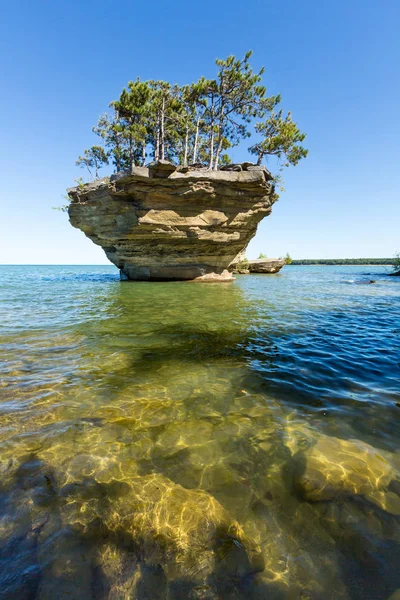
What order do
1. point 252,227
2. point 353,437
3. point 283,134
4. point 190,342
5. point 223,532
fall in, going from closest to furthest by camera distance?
point 223,532, point 353,437, point 190,342, point 252,227, point 283,134

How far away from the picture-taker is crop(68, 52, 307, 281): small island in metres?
18.9

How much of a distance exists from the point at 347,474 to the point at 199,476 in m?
1.48

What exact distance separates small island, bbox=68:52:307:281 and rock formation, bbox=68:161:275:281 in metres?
0.07

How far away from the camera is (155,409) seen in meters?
3.71

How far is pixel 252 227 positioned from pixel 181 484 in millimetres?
23071

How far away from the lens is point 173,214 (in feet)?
66.9

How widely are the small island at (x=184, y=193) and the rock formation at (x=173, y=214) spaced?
0.07 meters

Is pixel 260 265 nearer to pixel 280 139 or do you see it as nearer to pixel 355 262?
pixel 280 139

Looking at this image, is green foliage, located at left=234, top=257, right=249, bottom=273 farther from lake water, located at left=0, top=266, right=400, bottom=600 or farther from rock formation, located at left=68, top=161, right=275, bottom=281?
lake water, located at left=0, top=266, right=400, bottom=600

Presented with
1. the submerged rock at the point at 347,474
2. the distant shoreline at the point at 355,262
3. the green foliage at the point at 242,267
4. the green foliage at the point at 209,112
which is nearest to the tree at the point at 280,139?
the green foliage at the point at 209,112

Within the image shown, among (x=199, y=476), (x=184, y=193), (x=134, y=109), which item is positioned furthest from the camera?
(x=134, y=109)

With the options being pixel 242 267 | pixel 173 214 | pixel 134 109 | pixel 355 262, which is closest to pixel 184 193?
pixel 173 214

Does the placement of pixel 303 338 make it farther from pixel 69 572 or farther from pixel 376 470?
pixel 69 572

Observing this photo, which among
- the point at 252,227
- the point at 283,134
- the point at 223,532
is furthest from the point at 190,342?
the point at 283,134
